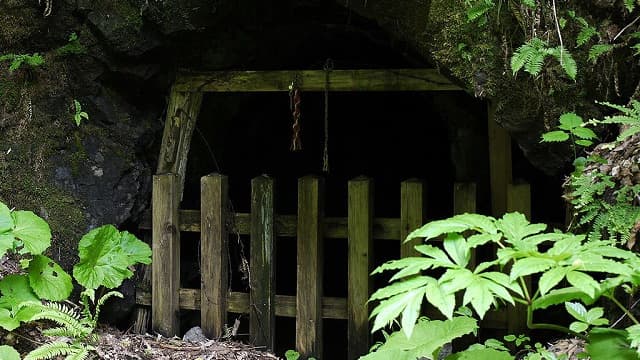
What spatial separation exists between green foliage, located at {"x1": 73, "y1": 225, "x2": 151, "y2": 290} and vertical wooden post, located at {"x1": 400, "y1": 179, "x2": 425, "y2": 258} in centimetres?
194

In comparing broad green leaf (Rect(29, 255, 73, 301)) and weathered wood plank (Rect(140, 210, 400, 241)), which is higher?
weathered wood plank (Rect(140, 210, 400, 241))

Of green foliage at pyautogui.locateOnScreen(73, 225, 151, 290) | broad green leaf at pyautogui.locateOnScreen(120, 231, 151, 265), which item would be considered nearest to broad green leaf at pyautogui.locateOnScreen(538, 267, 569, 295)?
green foliage at pyautogui.locateOnScreen(73, 225, 151, 290)

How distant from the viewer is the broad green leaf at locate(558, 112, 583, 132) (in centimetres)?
323

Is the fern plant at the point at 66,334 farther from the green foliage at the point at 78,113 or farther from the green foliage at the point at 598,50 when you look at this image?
the green foliage at the point at 598,50

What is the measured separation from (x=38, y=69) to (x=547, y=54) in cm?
358

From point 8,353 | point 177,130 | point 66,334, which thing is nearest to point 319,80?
point 177,130

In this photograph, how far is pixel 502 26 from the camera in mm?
3611

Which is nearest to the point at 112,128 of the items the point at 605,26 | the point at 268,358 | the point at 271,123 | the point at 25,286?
the point at 25,286

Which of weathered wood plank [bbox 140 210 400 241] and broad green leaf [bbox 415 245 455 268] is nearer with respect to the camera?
broad green leaf [bbox 415 245 455 268]

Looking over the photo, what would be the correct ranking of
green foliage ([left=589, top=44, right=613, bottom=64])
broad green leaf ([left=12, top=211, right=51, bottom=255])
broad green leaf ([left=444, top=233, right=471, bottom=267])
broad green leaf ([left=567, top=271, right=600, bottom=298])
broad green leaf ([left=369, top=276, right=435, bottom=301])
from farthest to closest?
broad green leaf ([left=12, top=211, right=51, bottom=255]) → green foliage ([left=589, top=44, right=613, bottom=64]) → broad green leaf ([left=444, top=233, right=471, bottom=267]) → broad green leaf ([left=369, top=276, right=435, bottom=301]) → broad green leaf ([left=567, top=271, right=600, bottom=298])

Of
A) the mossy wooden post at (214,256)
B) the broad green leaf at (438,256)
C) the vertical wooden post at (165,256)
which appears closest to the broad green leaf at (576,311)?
the broad green leaf at (438,256)

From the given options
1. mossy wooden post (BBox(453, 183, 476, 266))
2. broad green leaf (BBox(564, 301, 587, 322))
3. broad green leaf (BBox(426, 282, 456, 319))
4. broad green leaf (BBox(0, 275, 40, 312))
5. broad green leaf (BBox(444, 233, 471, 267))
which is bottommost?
broad green leaf (BBox(0, 275, 40, 312))

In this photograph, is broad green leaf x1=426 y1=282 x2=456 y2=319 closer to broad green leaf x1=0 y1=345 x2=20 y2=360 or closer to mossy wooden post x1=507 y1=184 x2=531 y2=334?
broad green leaf x1=0 y1=345 x2=20 y2=360

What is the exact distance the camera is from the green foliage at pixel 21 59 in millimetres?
4547
